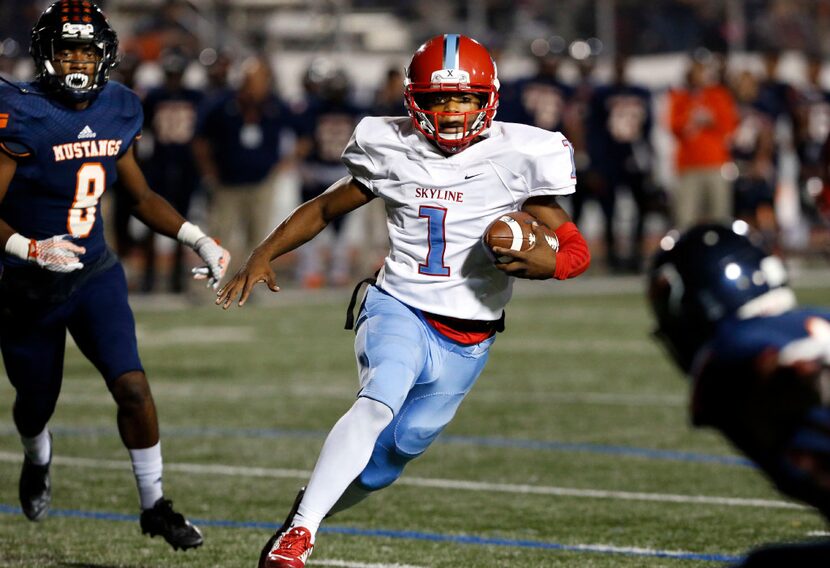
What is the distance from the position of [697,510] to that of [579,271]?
138cm

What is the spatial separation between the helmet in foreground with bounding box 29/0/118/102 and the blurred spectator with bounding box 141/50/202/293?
7.57m

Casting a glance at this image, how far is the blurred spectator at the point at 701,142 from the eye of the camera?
12.3 meters

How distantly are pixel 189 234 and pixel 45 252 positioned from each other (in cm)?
55

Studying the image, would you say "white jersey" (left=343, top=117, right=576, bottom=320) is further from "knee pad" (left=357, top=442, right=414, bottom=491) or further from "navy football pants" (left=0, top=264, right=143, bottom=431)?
"navy football pants" (left=0, top=264, right=143, bottom=431)

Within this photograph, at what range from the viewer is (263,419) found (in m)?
7.07

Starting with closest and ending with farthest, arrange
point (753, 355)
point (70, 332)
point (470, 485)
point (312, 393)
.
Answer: point (753, 355), point (70, 332), point (470, 485), point (312, 393)

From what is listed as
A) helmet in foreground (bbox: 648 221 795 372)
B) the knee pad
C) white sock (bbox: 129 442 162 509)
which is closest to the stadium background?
white sock (bbox: 129 442 162 509)

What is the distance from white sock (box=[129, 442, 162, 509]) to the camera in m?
4.59

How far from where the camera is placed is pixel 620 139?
13625 mm

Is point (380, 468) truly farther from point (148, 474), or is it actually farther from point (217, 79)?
point (217, 79)

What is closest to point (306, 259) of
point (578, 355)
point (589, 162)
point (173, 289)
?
point (173, 289)

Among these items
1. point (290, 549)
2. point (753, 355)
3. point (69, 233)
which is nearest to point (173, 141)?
point (69, 233)

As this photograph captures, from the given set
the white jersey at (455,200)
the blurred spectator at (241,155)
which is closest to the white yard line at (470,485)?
the white jersey at (455,200)

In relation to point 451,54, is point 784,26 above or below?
below
